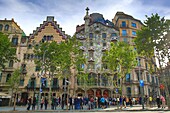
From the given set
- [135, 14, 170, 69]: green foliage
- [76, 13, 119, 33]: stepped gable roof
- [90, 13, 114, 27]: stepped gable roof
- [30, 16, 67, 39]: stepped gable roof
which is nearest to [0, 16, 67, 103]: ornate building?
[30, 16, 67, 39]: stepped gable roof

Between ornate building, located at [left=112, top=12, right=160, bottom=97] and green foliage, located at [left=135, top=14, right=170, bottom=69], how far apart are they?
16.8 meters

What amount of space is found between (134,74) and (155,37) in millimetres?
20911

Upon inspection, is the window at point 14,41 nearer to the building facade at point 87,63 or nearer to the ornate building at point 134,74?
the building facade at point 87,63

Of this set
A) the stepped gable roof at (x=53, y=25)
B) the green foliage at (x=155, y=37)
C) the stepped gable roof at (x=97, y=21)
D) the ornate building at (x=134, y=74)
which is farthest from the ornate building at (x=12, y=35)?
the green foliage at (x=155, y=37)

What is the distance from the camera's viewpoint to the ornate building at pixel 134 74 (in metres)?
39.6

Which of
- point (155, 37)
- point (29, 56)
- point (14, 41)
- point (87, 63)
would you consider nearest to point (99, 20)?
point (87, 63)

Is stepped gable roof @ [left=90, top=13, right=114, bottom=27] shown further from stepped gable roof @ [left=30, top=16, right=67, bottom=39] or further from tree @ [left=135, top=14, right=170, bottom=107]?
tree @ [left=135, top=14, right=170, bottom=107]

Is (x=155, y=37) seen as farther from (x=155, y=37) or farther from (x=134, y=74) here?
(x=134, y=74)

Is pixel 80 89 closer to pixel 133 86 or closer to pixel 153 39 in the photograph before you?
pixel 133 86

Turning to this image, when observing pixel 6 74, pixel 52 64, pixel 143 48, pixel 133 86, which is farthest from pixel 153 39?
pixel 6 74

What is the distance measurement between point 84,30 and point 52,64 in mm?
19315

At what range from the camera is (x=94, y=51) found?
41.8m

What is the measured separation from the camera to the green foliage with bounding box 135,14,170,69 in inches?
829

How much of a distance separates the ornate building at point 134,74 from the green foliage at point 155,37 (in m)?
16.8
